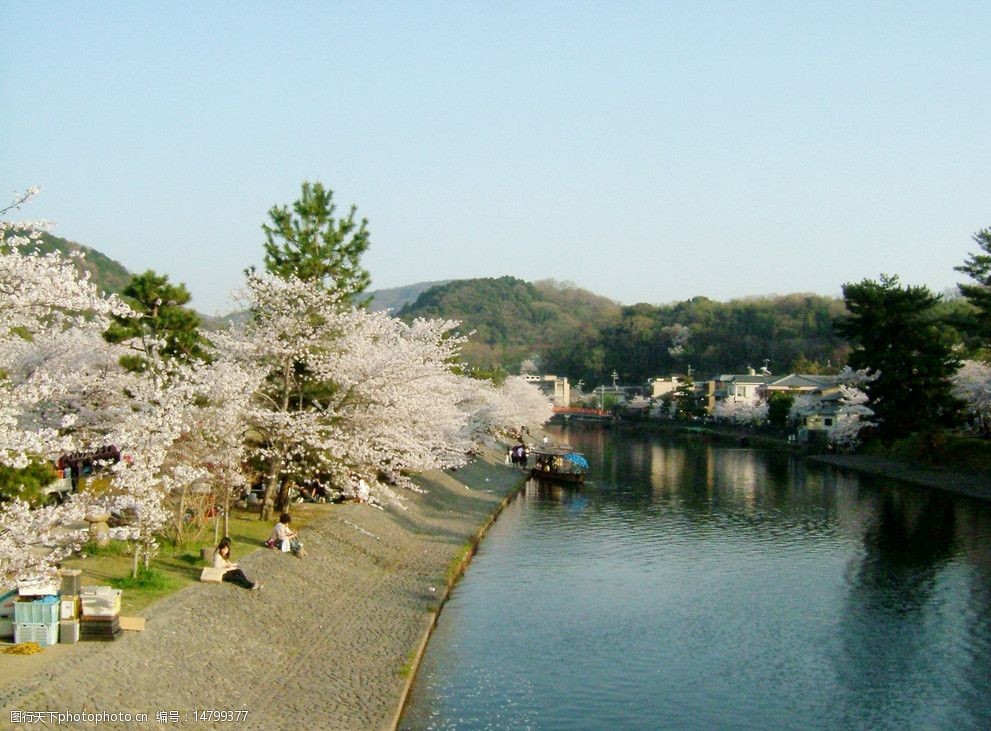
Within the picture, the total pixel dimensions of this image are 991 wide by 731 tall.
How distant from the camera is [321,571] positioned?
21.4 m

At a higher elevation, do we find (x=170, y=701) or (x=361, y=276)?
(x=361, y=276)

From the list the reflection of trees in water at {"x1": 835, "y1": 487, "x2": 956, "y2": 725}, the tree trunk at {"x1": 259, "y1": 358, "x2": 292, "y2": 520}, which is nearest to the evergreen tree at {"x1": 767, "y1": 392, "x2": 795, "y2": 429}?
the reflection of trees in water at {"x1": 835, "y1": 487, "x2": 956, "y2": 725}

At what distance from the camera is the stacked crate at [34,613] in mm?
13062

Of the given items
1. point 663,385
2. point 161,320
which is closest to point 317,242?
point 161,320

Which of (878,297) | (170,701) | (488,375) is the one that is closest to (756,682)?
(170,701)

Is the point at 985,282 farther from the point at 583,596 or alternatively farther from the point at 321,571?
the point at 321,571

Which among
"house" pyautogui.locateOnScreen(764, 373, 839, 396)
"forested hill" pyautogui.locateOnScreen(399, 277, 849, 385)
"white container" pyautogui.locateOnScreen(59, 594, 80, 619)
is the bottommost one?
"white container" pyautogui.locateOnScreen(59, 594, 80, 619)

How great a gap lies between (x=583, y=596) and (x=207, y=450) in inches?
369

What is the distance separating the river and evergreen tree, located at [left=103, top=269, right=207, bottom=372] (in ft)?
32.1

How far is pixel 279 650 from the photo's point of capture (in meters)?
16.2

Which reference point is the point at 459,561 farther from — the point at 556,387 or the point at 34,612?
the point at 556,387

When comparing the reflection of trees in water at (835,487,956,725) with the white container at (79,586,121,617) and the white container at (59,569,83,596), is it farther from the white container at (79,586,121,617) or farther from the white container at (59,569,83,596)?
the white container at (59,569,83,596)

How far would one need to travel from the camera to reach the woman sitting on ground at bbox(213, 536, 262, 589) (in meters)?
18.0

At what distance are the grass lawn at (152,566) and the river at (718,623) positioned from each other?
467cm
